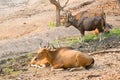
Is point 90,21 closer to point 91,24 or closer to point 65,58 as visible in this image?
point 91,24

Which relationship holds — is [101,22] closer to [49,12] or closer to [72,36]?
[72,36]

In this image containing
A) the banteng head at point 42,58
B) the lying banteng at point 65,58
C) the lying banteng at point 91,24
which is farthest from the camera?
the lying banteng at point 91,24

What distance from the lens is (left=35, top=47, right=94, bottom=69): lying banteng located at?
11.5 m

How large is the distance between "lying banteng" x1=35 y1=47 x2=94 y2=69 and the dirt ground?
188mm

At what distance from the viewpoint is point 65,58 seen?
38.6 feet

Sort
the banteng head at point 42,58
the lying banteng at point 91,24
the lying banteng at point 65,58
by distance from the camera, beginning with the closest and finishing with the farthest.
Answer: the lying banteng at point 65,58 → the banteng head at point 42,58 → the lying banteng at point 91,24

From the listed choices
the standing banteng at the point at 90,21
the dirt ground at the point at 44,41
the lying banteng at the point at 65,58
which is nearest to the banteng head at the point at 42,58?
the lying banteng at the point at 65,58

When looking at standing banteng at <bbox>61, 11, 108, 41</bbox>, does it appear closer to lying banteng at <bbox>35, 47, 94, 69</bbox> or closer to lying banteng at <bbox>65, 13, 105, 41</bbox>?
lying banteng at <bbox>65, 13, 105, 41</bbox>

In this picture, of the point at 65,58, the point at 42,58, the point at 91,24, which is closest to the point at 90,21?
the point at 91,24

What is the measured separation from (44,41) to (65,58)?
258 inches

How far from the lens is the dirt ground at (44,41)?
11188 mm

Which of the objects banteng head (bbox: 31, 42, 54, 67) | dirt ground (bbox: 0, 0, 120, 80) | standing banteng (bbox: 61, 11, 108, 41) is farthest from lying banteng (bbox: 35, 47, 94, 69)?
standing banteng (bbox: 61, 11, 108, 41)

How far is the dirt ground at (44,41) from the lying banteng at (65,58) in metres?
0.19

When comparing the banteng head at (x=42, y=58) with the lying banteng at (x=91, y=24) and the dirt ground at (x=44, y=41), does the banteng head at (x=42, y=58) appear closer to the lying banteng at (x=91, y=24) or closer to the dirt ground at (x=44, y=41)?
the dirt ground at (x=44, y=41)
